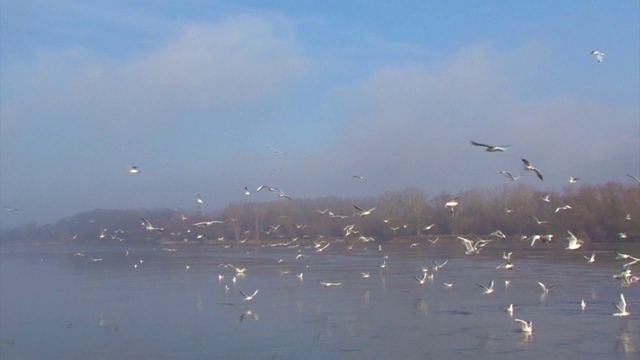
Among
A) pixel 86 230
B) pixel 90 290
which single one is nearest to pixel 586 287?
pixel 90 290

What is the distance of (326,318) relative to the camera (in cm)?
2067

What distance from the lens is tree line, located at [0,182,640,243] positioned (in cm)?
6600

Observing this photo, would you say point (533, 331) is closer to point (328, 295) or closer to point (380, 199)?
point (328, 295)

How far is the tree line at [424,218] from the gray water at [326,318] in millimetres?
12063

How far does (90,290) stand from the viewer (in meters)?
31.7

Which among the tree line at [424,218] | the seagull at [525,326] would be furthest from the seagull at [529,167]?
the tree line at [424,218]

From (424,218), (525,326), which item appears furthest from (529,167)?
(424,218)

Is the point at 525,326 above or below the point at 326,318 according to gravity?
above

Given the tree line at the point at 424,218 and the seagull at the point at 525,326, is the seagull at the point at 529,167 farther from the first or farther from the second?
the tree line at the point at 424,218

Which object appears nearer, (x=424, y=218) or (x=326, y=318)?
(x=326, y=318)

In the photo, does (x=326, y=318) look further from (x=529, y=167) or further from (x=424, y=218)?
(x=424, y=218)

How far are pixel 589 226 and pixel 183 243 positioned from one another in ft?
199

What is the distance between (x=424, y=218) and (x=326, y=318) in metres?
65.8

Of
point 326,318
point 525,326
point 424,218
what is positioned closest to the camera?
point 525,326
